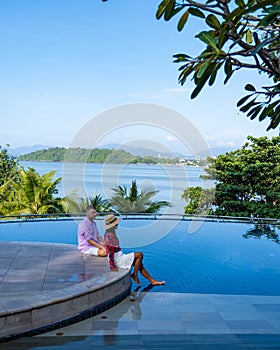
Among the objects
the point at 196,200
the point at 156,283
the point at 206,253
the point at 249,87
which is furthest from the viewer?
the point at 196,200

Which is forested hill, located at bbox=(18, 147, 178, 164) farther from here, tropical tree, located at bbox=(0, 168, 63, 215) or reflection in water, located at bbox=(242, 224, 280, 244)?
reflection in water, located at bbox=(242, 224, 280, 244)

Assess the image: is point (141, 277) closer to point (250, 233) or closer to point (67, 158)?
point (250, 233)

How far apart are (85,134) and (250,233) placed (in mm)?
5410

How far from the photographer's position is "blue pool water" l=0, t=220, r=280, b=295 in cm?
557

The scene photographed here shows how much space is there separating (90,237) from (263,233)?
242 inches

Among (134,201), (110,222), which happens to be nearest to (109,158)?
(134,201)

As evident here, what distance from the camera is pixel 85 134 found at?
1119 cm

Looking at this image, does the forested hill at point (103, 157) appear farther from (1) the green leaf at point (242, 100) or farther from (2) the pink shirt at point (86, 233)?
(1) the green leaf at point (242, 100)

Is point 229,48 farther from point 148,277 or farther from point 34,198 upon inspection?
point 34,198

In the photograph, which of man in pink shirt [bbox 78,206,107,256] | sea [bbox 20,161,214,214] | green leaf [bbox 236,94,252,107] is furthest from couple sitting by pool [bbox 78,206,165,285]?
sea [bbox 20,161,214,214]

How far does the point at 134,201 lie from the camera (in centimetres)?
1599

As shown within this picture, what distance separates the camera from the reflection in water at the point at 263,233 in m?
9.86

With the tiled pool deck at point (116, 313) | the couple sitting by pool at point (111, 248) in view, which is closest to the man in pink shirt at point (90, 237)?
the couple sitting by pool at point (111, 248)

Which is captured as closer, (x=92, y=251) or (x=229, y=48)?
(x=229, y=48)
